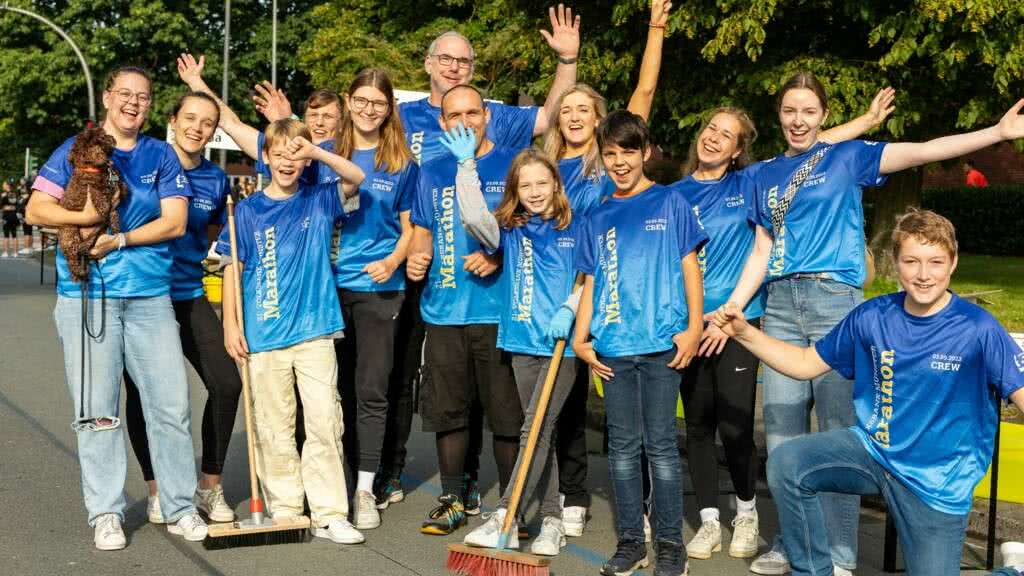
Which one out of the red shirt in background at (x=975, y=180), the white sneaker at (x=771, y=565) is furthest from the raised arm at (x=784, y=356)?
the red shirt in background at (x=975, y=180)

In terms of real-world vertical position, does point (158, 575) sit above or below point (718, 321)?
below

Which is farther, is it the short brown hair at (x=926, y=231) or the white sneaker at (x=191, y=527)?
the white sneaker at (x=191, y=527)

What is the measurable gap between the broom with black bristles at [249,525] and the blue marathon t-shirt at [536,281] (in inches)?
45.3

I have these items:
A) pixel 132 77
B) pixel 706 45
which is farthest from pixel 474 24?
pixel 132 77

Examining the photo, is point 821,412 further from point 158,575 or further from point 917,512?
point 158,575

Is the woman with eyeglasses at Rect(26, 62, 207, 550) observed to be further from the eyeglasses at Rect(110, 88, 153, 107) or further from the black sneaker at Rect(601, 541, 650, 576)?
the black sneaker at Rect(601, 541, 650, 576)

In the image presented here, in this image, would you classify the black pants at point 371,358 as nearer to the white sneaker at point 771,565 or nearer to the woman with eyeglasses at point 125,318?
the woman with eyeglasses at point 125,318

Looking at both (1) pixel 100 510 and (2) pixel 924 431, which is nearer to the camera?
(2) pixel 924 431

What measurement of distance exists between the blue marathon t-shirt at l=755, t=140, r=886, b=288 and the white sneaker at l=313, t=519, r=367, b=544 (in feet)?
7.02

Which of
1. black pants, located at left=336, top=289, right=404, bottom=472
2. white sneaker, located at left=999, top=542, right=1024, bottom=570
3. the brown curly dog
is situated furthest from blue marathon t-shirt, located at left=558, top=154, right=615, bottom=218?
white sneaker, located at left=999, top=542, right=1024, bottom=570

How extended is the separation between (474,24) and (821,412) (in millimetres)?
21880

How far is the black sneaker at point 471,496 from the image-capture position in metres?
6.65

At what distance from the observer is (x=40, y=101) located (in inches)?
1800

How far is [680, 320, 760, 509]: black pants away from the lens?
19.3ft
